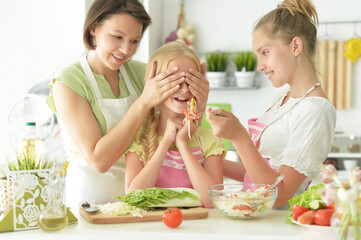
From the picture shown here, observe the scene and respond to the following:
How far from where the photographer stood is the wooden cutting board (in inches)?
59.6

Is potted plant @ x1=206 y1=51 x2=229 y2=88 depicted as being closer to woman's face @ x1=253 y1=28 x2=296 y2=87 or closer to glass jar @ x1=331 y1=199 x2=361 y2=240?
woman's face @ x1=253 y1=28 x2=296 y2=87

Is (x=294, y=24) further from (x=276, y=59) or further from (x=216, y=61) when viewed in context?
(x=216, y=61)

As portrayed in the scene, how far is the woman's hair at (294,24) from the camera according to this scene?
6.40ft

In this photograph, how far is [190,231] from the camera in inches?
56.4

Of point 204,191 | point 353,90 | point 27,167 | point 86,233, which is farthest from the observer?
point 353,90

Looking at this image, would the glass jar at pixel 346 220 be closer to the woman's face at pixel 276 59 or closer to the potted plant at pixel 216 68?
the woman's face at pixel 276 59

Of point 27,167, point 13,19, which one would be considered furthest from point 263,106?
point 27,167

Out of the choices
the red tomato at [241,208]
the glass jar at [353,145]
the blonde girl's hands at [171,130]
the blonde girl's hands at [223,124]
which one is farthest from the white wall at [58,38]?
the red tomato at [241,208]

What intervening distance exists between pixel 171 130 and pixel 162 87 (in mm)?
172

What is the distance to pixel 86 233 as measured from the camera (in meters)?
1.43

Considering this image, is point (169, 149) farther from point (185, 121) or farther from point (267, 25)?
point (267, 25)

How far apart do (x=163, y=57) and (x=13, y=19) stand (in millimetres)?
3032

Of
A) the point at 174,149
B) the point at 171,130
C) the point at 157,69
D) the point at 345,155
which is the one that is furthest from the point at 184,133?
the point at 345,155

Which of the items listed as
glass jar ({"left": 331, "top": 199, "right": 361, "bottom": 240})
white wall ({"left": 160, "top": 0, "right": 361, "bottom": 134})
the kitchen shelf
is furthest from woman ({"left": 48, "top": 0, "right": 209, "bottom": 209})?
white wall ({"left": 160, "top": 0, "right": 361, "bottom": 134})
